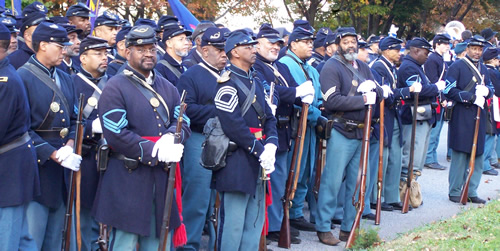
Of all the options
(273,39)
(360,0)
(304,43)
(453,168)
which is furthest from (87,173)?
Result: (360,0)

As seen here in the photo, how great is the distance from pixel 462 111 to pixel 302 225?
332 cm

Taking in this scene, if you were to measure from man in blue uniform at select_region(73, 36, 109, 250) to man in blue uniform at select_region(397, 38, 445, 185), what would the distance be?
4566 millimetres

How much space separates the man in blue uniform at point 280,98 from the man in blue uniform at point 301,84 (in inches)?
9.5

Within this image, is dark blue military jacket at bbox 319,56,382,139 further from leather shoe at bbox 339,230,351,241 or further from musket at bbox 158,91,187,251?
musket at bbox 158,91,187,251

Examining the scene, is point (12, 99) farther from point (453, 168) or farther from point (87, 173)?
point (453, 168)

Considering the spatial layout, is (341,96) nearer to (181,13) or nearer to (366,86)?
(366,86)

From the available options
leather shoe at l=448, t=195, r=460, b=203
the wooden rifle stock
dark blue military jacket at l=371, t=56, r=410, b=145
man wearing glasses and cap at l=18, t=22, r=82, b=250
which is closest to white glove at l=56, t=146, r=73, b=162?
man wearing glasses and cap at l=18, t=22, r=82, b=250

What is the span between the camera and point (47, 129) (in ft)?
17.6

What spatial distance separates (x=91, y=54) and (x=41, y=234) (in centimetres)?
171

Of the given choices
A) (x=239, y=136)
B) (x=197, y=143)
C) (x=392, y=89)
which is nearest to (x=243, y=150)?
(x=239, y=136)

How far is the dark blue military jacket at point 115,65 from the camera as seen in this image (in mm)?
6836

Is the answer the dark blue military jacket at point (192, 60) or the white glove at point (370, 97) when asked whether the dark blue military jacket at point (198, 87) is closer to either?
the dark blue military jacket at point (192, 60)

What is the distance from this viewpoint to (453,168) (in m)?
10.1

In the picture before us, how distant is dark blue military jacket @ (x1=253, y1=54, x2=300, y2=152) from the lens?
7371mm
